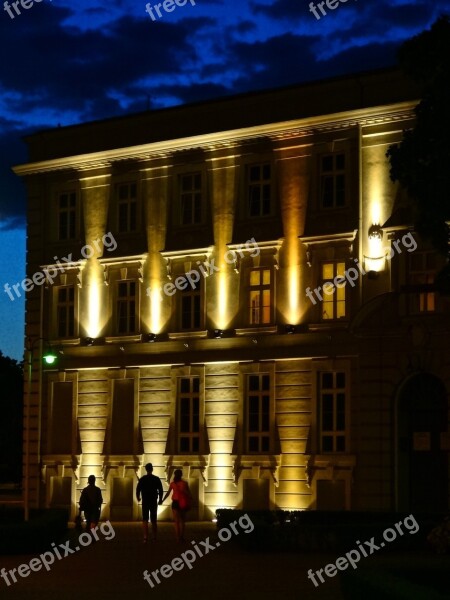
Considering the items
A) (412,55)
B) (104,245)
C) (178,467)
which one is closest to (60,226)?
(104,245)

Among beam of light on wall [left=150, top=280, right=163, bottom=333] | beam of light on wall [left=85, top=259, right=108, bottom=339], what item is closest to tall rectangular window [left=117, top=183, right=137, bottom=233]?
Answer: beam of light on wall [left=85, top=259, right=108, bottom=339]

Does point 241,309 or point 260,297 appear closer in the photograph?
point 260,297

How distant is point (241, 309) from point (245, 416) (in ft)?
10.6

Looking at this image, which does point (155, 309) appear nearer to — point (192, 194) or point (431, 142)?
point (192, 194)

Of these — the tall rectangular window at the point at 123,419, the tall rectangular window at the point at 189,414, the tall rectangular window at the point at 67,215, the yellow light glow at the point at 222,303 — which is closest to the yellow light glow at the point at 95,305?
the tall rectangular window at the point at 67,215

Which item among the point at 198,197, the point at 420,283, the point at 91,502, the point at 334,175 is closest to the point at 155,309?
the point at 198,197

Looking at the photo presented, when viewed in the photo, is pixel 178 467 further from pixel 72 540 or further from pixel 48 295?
pixel 72 540

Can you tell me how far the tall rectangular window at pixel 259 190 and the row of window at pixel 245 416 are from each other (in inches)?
198

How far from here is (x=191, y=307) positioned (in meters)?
43.5

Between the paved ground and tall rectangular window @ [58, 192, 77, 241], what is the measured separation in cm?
1591

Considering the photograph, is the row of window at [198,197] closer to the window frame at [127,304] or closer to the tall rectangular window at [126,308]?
the window frame at [127,304]

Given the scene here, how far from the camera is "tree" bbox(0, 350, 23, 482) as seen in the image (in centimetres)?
8712

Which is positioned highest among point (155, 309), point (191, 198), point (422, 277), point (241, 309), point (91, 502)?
point (191, 198)

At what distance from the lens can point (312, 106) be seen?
41500mm
